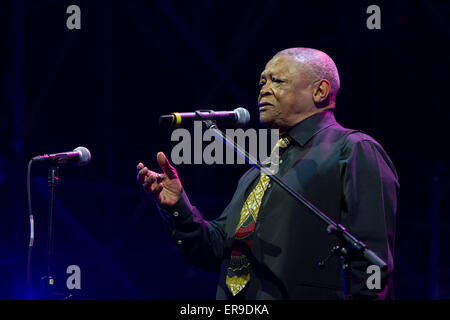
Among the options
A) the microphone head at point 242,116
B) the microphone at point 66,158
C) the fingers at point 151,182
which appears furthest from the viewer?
the microphone at point 66,158

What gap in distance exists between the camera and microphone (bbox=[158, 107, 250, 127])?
2234 mm

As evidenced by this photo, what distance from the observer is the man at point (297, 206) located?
7.35ft

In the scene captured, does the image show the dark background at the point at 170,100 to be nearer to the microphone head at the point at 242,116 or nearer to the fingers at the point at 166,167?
the fingers at the point at 166,167

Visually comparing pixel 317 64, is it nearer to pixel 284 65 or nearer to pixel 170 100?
pixel 284 65

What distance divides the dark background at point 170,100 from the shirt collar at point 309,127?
2.95 meters

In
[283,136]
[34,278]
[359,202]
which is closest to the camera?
[359,202]

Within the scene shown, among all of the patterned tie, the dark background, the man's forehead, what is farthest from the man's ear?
the dark background

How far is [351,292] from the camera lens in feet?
6.79

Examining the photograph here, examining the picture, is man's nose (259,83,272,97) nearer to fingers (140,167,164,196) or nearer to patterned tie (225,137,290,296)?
patterned tie (225,137,290,296)

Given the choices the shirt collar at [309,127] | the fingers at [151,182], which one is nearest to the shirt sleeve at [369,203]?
the shirt collar at [309,127]
